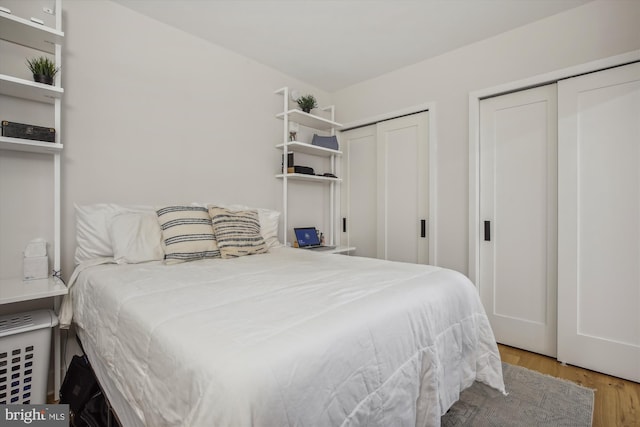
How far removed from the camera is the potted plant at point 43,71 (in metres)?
1.72

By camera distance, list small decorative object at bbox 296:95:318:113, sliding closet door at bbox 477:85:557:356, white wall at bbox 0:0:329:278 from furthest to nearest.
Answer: small decorative object at bbox 296:95:318:113
sliding closet door at bbox 477:85:557:356
white wall at bbox 0:0:329:278

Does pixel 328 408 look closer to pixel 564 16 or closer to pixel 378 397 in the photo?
pixel 378 397

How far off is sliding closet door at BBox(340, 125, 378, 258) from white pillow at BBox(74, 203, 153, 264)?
8.21 ft

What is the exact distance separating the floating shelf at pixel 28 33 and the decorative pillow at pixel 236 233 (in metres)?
1.31

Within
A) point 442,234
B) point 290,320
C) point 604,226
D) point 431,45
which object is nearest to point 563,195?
point 604,226

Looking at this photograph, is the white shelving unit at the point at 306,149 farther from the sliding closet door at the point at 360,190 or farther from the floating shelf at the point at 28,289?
the floating shelf at the point at 28,289

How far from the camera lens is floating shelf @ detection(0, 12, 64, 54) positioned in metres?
1.61

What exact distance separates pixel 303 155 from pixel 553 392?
2.91 m

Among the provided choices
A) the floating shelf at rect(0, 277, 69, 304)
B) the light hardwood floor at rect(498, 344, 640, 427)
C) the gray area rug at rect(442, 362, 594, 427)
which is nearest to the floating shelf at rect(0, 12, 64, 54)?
the floating shelf at rect(0, 277, 69, 304)

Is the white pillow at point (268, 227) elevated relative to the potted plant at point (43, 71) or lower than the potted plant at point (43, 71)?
lower

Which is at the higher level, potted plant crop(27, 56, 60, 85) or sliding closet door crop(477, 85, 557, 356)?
potted plant crop(27, 56, 60, 85)

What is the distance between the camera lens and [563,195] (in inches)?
87.9

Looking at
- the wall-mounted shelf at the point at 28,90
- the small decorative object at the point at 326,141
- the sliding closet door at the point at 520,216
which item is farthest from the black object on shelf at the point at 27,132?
the sliding closet door at the point at 520,216

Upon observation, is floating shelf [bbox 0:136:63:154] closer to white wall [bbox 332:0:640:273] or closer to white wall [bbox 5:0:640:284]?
white wall [bbox 5:0:640:284]
